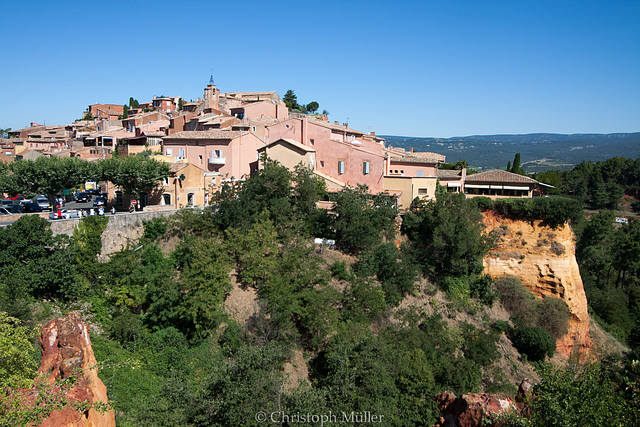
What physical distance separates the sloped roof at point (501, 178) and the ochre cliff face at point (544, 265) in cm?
419

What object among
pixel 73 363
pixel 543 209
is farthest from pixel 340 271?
pixel 73 363

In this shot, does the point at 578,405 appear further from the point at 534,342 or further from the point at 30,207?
the point at 30,207

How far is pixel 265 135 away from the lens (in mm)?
44719

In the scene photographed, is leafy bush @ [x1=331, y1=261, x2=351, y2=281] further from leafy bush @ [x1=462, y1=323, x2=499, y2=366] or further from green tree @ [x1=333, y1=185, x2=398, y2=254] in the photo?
leafy bush @ [x1=462, y1=323, x2=499, y2=366]

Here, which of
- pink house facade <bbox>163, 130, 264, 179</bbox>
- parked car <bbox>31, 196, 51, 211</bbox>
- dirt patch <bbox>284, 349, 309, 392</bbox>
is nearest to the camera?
dirt patch <bbox>284, 349, 309, 392</bbox>

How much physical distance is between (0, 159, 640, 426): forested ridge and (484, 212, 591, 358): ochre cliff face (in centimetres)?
108

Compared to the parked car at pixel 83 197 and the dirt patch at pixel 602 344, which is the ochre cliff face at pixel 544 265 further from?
the parked car at pixel 83 197

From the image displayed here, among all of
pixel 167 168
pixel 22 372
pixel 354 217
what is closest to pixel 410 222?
pixel 354 217

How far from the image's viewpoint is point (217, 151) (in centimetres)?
3906

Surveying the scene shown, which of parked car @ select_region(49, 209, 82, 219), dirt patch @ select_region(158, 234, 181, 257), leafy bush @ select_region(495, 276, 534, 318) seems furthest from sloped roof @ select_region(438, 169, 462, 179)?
parked car @ select_region(49, 209, 82, 219)

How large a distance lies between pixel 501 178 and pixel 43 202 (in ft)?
128

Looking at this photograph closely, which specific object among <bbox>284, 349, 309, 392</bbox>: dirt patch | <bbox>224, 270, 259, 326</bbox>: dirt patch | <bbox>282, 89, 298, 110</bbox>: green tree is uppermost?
<bbox>282, 89, 298, 110</bbox>: green tree

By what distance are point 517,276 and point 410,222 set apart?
29.8ft

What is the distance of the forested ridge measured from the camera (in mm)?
15688
